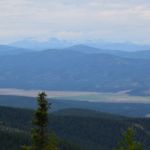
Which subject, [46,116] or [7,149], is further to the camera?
[7,149]

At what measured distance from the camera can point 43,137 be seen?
21.7 m

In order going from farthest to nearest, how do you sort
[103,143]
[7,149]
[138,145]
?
[103,143], [7,149], [138,145]

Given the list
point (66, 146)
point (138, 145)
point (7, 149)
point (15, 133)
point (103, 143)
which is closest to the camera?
point (138, 145)

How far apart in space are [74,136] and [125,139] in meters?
174

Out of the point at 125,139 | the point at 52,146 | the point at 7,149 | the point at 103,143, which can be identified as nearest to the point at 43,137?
the point at 52,146

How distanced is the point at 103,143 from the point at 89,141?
489cm

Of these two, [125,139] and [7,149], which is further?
[7,149]

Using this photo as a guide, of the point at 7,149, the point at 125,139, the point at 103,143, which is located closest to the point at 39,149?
the point at 125,139

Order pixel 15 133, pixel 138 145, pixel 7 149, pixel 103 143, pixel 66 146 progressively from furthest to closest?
pixel 103 143
pixel 15 133
pixel 66 146
pixel 7 149
pixel 138 145

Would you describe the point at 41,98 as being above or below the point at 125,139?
above

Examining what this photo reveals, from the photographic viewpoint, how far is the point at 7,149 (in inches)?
4951

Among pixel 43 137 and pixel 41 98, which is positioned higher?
pixel 41 98

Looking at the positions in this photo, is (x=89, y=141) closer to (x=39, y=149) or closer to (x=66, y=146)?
(x=66, y=146)

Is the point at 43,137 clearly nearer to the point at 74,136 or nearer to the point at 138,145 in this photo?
the point at 138,145
